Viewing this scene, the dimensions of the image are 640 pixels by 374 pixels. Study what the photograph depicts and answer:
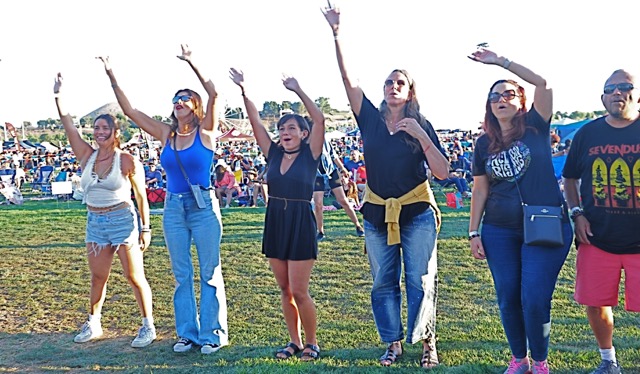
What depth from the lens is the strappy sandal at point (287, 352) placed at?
165 inches

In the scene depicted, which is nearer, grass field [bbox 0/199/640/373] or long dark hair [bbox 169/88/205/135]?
grass field [bbox 0/199/640/373]

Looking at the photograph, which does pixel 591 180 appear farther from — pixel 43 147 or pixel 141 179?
pixel 43 147

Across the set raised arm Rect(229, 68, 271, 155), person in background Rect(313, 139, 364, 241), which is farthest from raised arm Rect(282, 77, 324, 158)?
person in background Rect(313, 139, 364, 241)

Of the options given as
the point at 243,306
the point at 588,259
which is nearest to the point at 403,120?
the point at 588,259

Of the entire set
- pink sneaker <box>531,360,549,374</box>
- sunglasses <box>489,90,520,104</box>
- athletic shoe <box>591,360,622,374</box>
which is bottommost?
athletic shoe <box>591,360,622,374</box>

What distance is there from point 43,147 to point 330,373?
151 ft

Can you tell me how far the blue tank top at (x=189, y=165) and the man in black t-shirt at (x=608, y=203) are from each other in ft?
8.05

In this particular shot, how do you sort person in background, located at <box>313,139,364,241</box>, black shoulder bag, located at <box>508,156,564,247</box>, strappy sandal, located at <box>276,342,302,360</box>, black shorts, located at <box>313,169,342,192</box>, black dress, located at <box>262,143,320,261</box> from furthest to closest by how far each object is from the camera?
black shorts, located at <box>313,169,342,192</box>
person in background, located at <box>313,139,364,241</box>
strappy sandal, located at <box>276,342,302,360</box>
black dress, located at <box>262,143,320,261</box>
black shoulder bag, located at <box>508,156,564,247</box>

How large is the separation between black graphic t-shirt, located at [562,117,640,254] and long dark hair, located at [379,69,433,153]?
37.0 inches

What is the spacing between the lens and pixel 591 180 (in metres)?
3.51

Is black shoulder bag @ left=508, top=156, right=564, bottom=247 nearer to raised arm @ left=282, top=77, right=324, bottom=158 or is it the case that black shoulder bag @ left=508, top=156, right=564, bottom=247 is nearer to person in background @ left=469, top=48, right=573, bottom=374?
person in background @ left=469, top=48, right=573, bottom=374

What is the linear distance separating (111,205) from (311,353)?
194cm

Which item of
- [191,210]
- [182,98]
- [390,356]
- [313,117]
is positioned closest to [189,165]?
[191,210]

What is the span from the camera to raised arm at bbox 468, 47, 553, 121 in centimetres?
335
